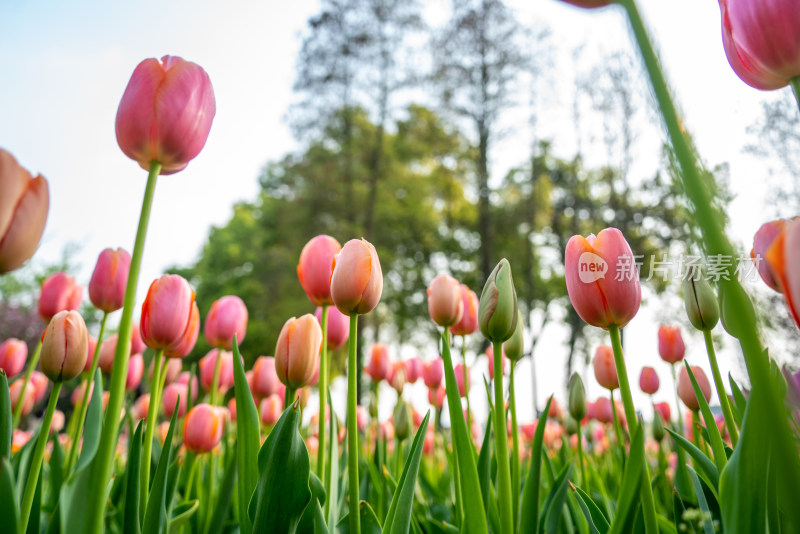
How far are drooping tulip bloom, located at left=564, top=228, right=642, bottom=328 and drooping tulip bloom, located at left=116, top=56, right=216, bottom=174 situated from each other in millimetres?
654

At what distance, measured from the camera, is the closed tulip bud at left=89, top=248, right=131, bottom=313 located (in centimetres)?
140

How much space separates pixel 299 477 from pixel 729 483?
60 centimetres

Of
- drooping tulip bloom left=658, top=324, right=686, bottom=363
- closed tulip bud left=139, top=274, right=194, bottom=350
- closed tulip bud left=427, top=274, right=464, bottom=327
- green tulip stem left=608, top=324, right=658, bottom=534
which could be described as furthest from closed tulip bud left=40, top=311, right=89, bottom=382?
drooping tulip bloom left=658, top=324, right=686, bottom=363

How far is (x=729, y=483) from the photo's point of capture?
660mm

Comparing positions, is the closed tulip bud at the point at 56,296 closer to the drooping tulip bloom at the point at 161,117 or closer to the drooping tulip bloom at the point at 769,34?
the drooping tulip bloom at the point at 161,117

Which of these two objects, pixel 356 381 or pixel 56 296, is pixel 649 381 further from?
pixel 56 296

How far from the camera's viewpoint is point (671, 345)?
5.63 ft

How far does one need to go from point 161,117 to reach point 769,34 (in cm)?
87

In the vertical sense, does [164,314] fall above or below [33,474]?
above

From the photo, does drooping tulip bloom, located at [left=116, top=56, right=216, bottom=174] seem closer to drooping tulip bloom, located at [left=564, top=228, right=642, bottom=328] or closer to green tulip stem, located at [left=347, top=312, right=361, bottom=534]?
green tulip stem, located at [left=347, top=312, right=361, bottom=534]

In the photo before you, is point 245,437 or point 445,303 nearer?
point 245,437

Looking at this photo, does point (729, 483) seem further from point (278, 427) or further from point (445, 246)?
point (445, 246)

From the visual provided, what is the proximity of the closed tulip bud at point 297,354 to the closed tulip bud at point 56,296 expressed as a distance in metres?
0.95

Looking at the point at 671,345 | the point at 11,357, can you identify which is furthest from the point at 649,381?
the point at 11,357
